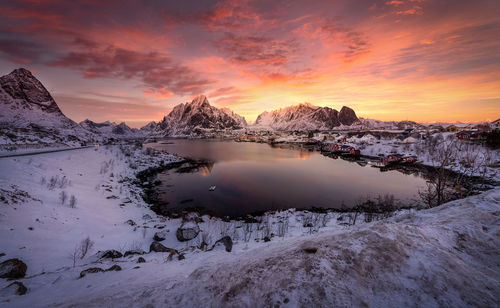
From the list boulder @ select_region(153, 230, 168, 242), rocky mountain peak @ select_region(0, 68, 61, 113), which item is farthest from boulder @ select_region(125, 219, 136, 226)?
rocky mountain peak @ select_region(0, 68, 61, 113)

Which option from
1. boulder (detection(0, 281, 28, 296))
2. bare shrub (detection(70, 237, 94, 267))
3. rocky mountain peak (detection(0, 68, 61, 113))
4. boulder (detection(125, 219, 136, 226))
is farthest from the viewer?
rocky mountain peak (detection(0, 68, 61, 113))

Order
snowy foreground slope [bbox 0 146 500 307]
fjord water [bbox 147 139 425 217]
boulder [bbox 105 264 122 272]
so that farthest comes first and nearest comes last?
fjord water [bbox 147 139 425 217], boulder [bbox 105 264 122 272], snowy foreground slope [bbox 0 146 500 307]

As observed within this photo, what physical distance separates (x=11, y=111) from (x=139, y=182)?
311 feet

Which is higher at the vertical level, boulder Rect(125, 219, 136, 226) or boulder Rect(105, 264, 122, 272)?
boulder Rect(105, 264, 122, 272)

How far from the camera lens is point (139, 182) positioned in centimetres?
2656

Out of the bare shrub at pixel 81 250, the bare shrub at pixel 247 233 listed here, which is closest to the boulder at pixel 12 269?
the bare shrub at pixel 81 250

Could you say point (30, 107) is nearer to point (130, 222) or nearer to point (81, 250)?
point (130, 222)

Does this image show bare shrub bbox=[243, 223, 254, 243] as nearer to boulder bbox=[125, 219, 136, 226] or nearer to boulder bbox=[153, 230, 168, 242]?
boulder bbox=[153, 230, 168, 242]

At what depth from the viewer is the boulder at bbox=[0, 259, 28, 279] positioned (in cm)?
539

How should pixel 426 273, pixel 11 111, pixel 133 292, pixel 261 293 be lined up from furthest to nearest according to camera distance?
1. pixel 11 111
2. pixel 133 292
3. pixel 261 293
4. pixel 426 273

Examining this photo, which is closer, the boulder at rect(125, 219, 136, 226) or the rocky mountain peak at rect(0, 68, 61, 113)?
the boulder at rect(125, 219, 136, 226)

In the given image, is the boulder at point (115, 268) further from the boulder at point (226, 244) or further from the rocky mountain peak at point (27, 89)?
the rocky mountain peak at point (27, 89)

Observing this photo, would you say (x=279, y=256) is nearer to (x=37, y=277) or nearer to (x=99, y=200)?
(x=37, y=277)

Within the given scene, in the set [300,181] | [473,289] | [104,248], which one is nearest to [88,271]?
[104,248]
